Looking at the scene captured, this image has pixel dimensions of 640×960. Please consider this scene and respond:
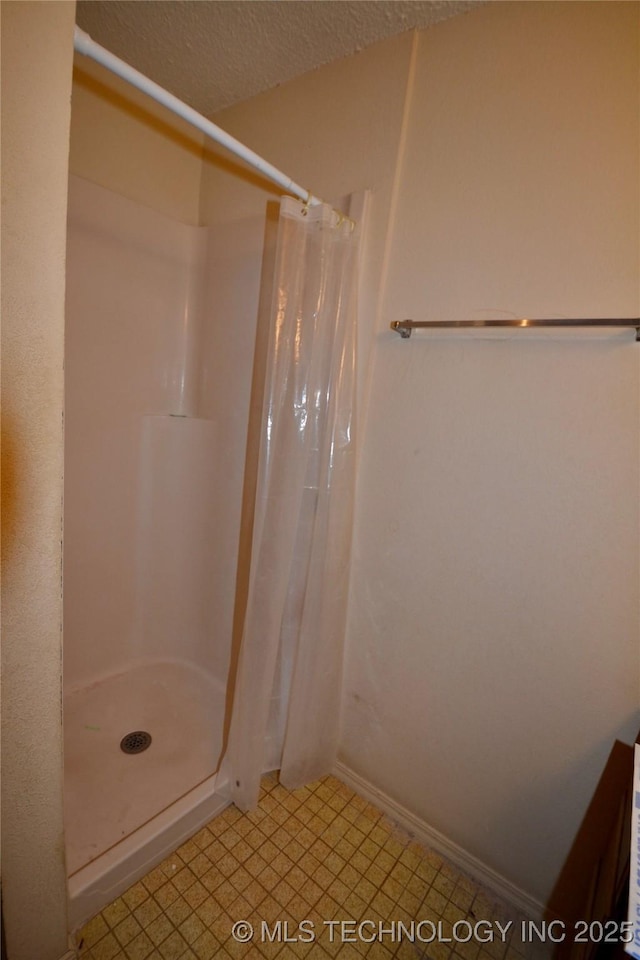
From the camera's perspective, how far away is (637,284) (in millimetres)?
A: 826

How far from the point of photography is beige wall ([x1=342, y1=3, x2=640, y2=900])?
86 centimetres

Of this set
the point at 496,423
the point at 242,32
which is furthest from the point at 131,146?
the point at 496,423

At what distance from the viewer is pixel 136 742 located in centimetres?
138

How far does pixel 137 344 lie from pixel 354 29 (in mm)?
1145

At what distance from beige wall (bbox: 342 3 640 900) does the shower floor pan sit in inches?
25.2

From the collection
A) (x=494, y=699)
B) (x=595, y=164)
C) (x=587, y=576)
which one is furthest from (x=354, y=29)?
(x=494, y=699)

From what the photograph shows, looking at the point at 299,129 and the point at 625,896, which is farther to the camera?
the point at 299,129

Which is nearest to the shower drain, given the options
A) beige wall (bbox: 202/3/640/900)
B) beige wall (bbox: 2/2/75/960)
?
beige wall (bbox: 2/2/75/960)

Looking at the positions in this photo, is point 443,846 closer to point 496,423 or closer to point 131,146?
point 496,423

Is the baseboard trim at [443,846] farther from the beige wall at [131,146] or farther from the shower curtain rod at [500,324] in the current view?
the beige wall at [131,146]

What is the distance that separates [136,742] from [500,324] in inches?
66.2

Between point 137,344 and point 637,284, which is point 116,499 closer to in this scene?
point 137,344

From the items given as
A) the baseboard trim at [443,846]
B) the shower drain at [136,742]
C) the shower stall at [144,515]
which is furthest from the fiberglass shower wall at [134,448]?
the baseboard trim at [443,846]

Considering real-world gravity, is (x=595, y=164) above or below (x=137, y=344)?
above
